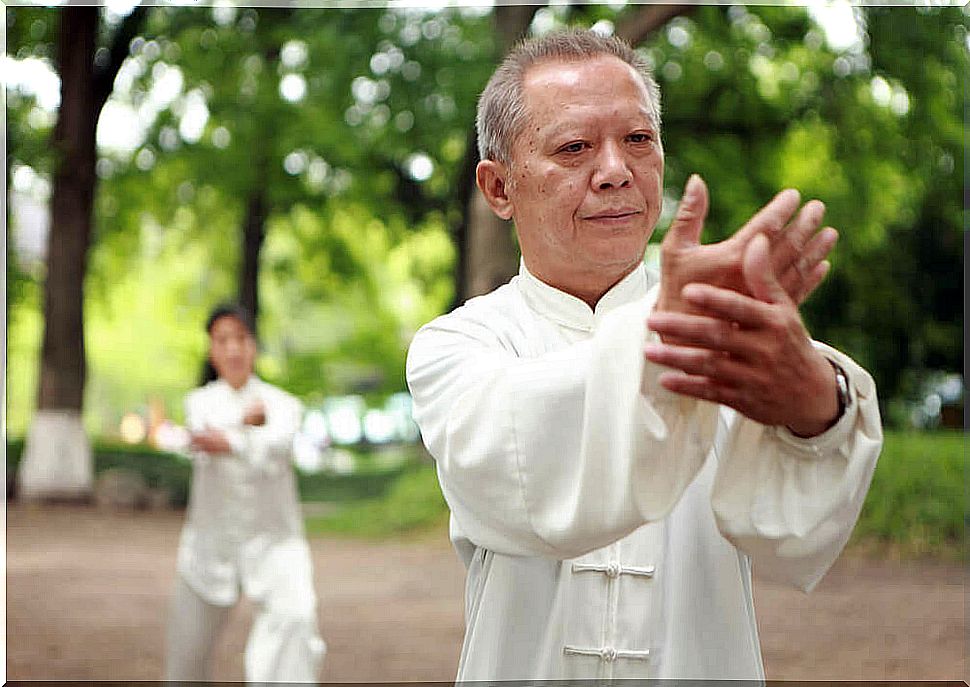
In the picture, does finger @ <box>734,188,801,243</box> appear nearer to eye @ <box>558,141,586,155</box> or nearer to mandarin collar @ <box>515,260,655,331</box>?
eye @ <box>558,141,586,155</box>

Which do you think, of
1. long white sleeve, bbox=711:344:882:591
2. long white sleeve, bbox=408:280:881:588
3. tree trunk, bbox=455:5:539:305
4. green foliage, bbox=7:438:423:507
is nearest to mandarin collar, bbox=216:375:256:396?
long white sleeve, bbox=408:280:881:588

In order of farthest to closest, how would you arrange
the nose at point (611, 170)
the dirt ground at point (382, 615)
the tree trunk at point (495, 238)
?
the tree trunk at point (495, 238) < the dirt ground at point (382, 615) < the nose at point (611, 170)

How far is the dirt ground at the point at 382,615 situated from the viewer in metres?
8.98

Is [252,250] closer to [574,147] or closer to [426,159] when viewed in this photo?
[426,159]

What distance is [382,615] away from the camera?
435 inches

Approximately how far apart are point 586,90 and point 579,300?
1.24ft

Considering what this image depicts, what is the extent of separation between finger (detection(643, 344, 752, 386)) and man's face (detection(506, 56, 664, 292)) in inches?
19.2

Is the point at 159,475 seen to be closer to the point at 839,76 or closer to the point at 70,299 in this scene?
the point at 70,299

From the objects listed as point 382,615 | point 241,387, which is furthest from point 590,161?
point 382,615

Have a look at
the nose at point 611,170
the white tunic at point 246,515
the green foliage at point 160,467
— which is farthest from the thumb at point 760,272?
the green foliage at point 160,467

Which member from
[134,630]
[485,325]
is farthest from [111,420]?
[485,325]

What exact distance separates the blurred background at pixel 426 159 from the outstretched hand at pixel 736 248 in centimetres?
1114

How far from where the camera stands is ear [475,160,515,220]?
208 centimetres

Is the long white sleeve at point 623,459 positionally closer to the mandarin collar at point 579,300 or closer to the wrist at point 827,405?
the wrist at point 827,405
